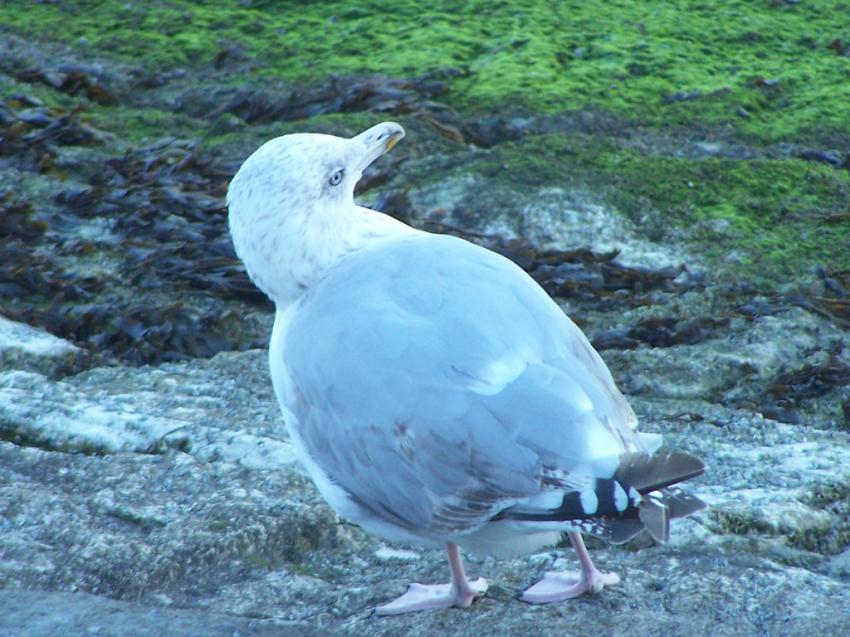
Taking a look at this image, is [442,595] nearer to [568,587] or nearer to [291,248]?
[568,587]

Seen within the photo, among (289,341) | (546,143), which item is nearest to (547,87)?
(546,143)

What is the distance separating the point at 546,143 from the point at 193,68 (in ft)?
8.06

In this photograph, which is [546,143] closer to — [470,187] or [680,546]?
[470,187]

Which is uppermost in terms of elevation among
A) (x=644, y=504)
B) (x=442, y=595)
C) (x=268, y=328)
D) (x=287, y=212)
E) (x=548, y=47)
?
(x=287, y=212)

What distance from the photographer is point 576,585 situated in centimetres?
296

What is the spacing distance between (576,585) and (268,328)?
2.34 m

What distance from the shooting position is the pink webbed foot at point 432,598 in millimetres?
2912

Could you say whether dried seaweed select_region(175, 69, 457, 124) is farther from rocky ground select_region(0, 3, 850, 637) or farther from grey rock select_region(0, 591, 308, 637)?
grey rock select_region(0, 591, 308, 637)

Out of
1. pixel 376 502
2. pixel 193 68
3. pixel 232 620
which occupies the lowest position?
pixel 193 68

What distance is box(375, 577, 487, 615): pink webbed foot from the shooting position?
291 cm

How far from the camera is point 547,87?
6.85m

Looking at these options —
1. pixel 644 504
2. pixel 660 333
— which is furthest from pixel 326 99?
pixel 644 504

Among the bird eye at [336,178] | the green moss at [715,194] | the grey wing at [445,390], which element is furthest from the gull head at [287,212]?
the green moss at [715,194]

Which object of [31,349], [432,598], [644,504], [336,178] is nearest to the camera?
[644,504]
